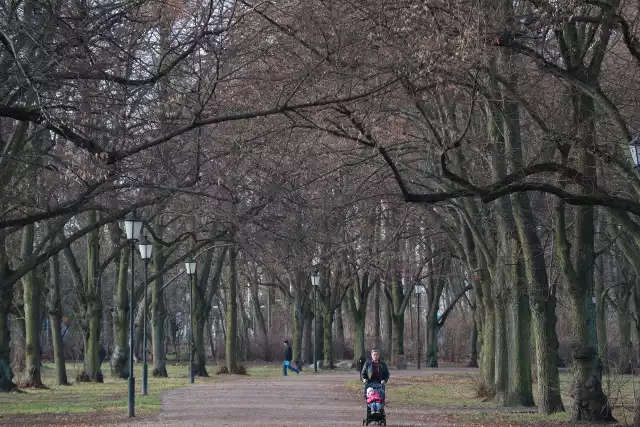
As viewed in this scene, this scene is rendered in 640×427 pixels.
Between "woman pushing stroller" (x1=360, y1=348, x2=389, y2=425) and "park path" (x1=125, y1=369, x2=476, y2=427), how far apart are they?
0.78 meters

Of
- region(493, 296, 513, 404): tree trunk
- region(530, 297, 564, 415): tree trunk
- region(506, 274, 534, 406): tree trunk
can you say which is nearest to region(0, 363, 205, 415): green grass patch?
region(506, 274, 534, 406): tree trunk

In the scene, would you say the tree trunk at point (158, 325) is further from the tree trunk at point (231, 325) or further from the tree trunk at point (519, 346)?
the tree trunk at point (519, 346)

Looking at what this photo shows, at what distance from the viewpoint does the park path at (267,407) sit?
2102cm

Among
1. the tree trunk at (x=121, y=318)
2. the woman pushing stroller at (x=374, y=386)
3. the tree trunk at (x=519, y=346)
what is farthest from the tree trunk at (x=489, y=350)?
the tree trunk at (x=121, y=318)

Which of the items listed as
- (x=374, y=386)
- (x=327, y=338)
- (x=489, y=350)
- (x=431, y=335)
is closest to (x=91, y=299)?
(x=489, y=350)

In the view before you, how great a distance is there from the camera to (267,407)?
2561 cm

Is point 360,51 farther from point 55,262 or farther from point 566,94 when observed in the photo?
point 55,262

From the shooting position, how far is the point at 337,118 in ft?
58.0

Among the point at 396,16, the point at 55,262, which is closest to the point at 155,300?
the point at 55,262

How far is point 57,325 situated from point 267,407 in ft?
55.7

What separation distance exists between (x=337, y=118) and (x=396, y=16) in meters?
2.57

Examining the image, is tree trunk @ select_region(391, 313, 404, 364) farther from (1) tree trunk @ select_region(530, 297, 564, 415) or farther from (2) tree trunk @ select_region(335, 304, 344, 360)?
(1) tree trunk @ select_region(530, 297, 564, 415)

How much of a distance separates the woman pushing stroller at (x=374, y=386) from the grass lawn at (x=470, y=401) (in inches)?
77.5

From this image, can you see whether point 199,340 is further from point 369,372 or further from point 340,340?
point 369,372
